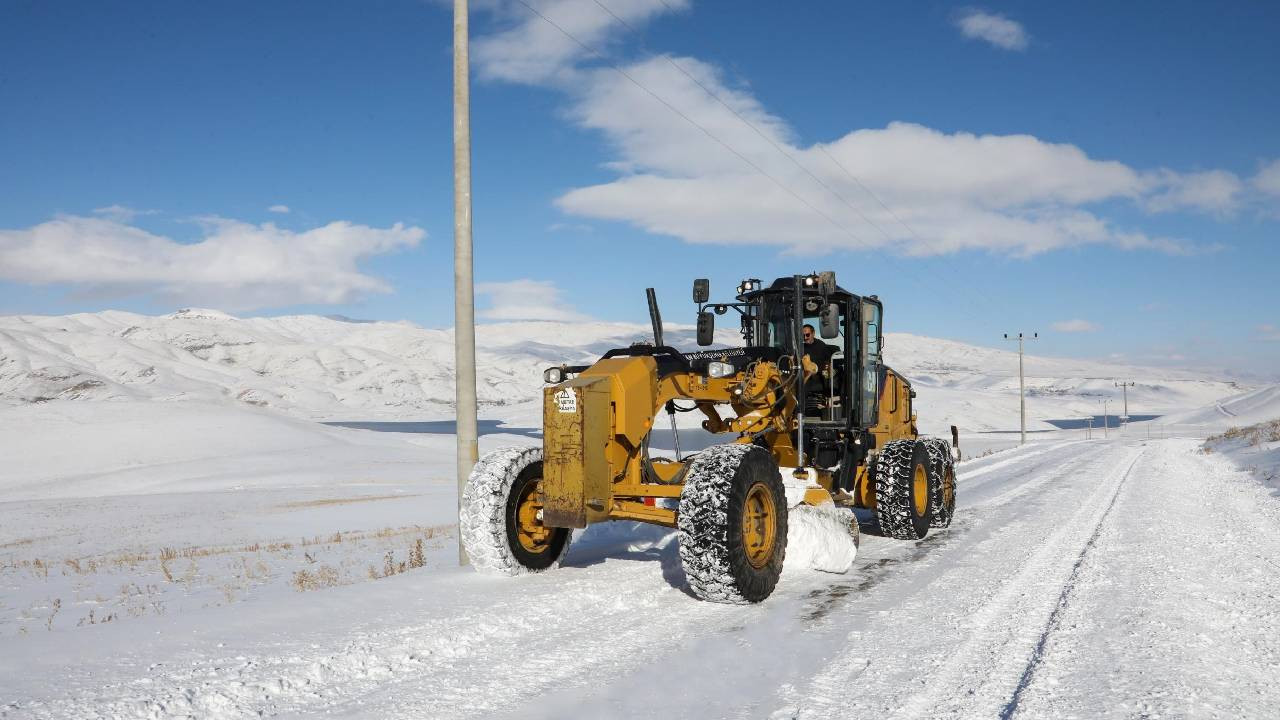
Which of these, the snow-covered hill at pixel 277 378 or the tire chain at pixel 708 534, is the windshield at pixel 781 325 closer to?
the tire chain at pixel 708 534

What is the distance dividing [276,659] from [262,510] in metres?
15.6

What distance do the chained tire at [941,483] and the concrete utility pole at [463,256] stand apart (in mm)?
5342

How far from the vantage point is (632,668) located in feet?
15.0

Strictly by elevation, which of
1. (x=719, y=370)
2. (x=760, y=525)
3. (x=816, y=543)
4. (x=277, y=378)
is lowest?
(x=816, y=543)

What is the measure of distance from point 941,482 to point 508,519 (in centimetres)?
552

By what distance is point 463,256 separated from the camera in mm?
7871

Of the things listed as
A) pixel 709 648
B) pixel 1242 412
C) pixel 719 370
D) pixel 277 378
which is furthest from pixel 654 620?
pixel 277 378

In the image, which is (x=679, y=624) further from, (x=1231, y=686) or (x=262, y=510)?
(x=262, y=510)

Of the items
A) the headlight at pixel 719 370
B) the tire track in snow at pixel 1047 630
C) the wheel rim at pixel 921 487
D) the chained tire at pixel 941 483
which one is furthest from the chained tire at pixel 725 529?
the chained tire at pixel 941 483

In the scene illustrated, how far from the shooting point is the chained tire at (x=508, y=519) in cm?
661

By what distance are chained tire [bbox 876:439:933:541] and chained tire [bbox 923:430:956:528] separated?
0.74 ft

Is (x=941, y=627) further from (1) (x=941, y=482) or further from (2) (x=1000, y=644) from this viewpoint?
(1) (x=941, y=482)

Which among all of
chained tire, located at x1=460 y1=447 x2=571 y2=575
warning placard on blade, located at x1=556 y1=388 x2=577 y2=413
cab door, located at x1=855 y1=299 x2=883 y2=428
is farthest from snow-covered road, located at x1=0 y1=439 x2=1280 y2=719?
cab door, located at x1=855 y1=299 x2=883 y2=428

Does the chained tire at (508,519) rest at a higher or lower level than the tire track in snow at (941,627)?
higher
